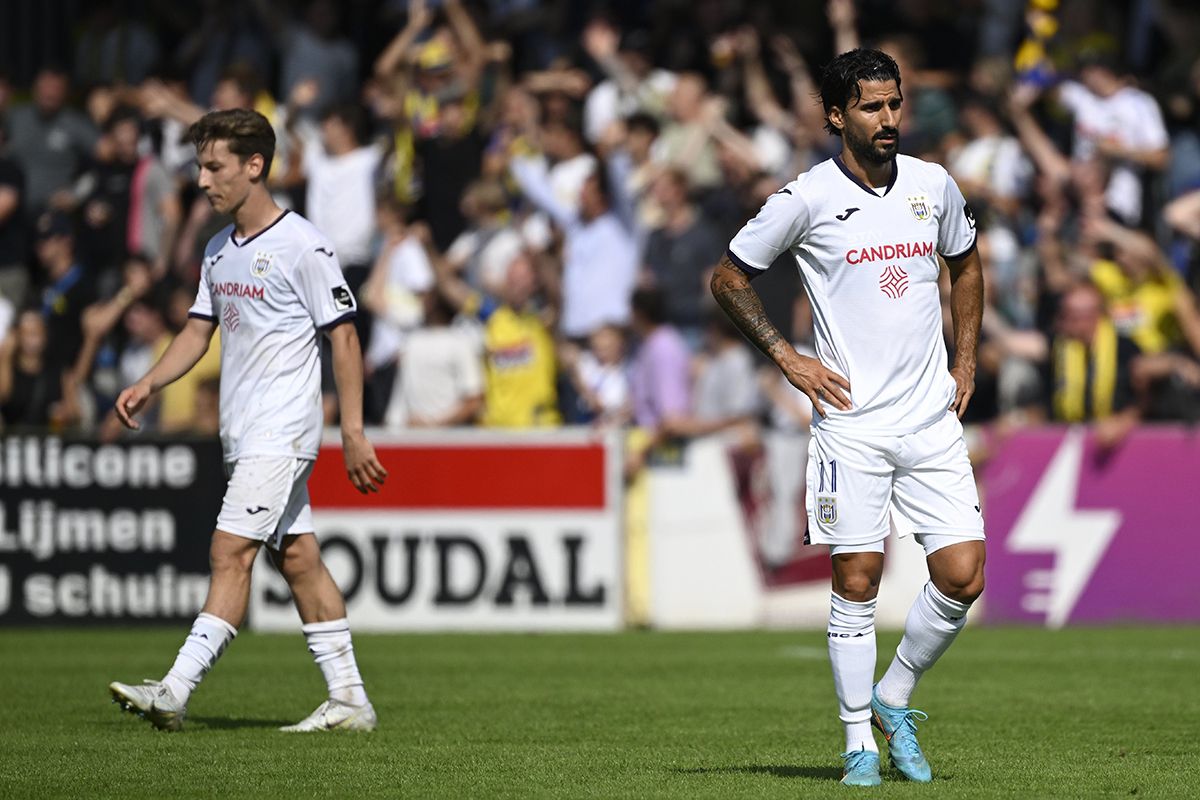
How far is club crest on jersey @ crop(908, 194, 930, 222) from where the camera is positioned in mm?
7539

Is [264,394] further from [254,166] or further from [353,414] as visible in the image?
[254,166]

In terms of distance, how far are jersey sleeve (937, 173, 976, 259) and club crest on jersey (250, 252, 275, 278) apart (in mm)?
3035

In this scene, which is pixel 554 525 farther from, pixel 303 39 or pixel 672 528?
pixel 303 39

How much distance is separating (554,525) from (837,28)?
5.69m

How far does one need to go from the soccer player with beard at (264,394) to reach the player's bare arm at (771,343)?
204cm

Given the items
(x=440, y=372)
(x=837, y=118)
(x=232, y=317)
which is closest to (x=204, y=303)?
(x=232, y=317)

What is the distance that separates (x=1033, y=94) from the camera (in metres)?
18.3

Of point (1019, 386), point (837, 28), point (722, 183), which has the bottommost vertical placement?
point (1019, 386)

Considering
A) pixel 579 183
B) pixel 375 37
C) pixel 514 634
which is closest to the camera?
pixel 514 634

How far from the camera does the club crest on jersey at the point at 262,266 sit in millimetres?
9094

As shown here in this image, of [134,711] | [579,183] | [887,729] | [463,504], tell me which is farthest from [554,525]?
[887,729]

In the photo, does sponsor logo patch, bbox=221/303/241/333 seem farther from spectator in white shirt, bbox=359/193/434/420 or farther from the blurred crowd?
spectator in white shirt, bbox=359/193/434/420

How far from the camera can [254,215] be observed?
30.3 feet

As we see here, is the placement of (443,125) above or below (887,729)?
above
